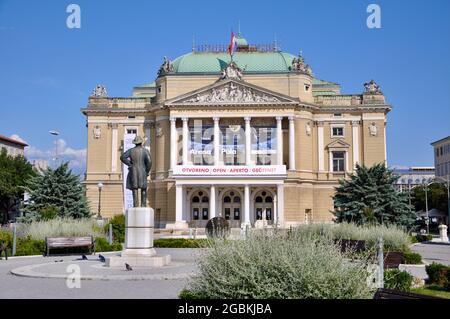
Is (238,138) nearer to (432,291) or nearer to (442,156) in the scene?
(432,291)

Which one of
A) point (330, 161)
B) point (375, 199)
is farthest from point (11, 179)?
point (375, 199)

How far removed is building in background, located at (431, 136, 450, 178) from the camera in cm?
10835

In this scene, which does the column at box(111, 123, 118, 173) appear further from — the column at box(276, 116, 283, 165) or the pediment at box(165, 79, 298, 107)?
the column at box(276, 116, 283, 165)

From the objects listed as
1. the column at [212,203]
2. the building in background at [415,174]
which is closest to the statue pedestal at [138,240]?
the column at [212,203]

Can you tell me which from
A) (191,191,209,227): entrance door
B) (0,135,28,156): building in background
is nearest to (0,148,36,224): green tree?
(0,135,28,156): building in background

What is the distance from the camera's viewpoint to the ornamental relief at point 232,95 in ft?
206

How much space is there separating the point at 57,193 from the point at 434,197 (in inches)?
2436

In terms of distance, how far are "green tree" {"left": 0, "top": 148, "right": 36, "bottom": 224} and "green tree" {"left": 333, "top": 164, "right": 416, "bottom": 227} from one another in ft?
157

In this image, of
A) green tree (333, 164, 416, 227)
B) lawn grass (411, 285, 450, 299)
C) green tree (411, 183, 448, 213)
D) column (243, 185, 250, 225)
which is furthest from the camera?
green tree (411, 183, 448, 213)

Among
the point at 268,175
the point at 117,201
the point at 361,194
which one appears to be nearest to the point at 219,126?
the point at 268,175

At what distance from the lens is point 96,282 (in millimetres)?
16203

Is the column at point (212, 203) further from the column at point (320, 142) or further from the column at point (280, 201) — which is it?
the column at point (320, 142)

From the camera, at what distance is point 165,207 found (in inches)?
2520
